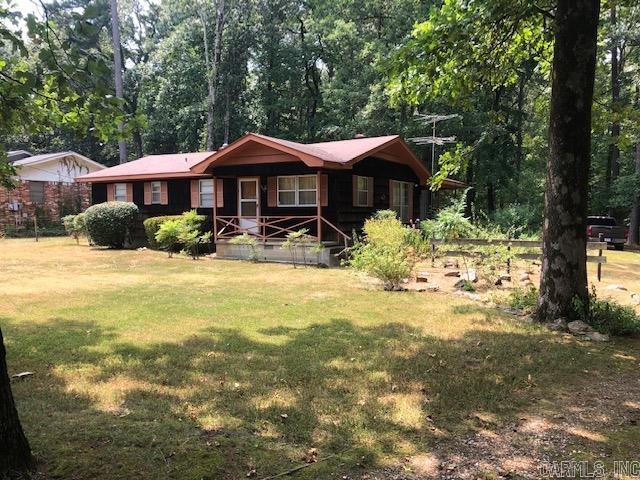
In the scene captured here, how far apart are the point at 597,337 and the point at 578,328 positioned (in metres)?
0.25

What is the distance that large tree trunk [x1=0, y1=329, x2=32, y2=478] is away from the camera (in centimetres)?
255

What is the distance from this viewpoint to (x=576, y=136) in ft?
21.0

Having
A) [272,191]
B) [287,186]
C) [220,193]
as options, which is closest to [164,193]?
[220,193]

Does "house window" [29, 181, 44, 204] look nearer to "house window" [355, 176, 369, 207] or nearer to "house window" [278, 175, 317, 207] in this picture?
"house window" [278, 175, 317, 207]

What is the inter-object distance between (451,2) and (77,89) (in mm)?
5970

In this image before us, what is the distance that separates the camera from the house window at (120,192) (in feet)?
70.5

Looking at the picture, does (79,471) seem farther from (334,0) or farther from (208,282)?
(334,0)

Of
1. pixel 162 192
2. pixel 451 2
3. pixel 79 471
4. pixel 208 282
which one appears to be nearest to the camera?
pixel 79 471

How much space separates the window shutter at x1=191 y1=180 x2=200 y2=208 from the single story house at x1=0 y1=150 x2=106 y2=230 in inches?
445

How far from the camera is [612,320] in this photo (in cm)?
646

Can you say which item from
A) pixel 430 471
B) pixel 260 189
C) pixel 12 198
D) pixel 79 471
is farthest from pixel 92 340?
pixel 12 198

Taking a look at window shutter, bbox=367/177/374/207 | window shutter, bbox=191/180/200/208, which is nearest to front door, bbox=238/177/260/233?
window shutter, bbox=191/180/200/208

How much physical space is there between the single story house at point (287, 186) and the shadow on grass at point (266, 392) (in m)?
8.02

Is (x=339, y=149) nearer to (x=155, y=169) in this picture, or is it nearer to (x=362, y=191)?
(x=362, y=191)
